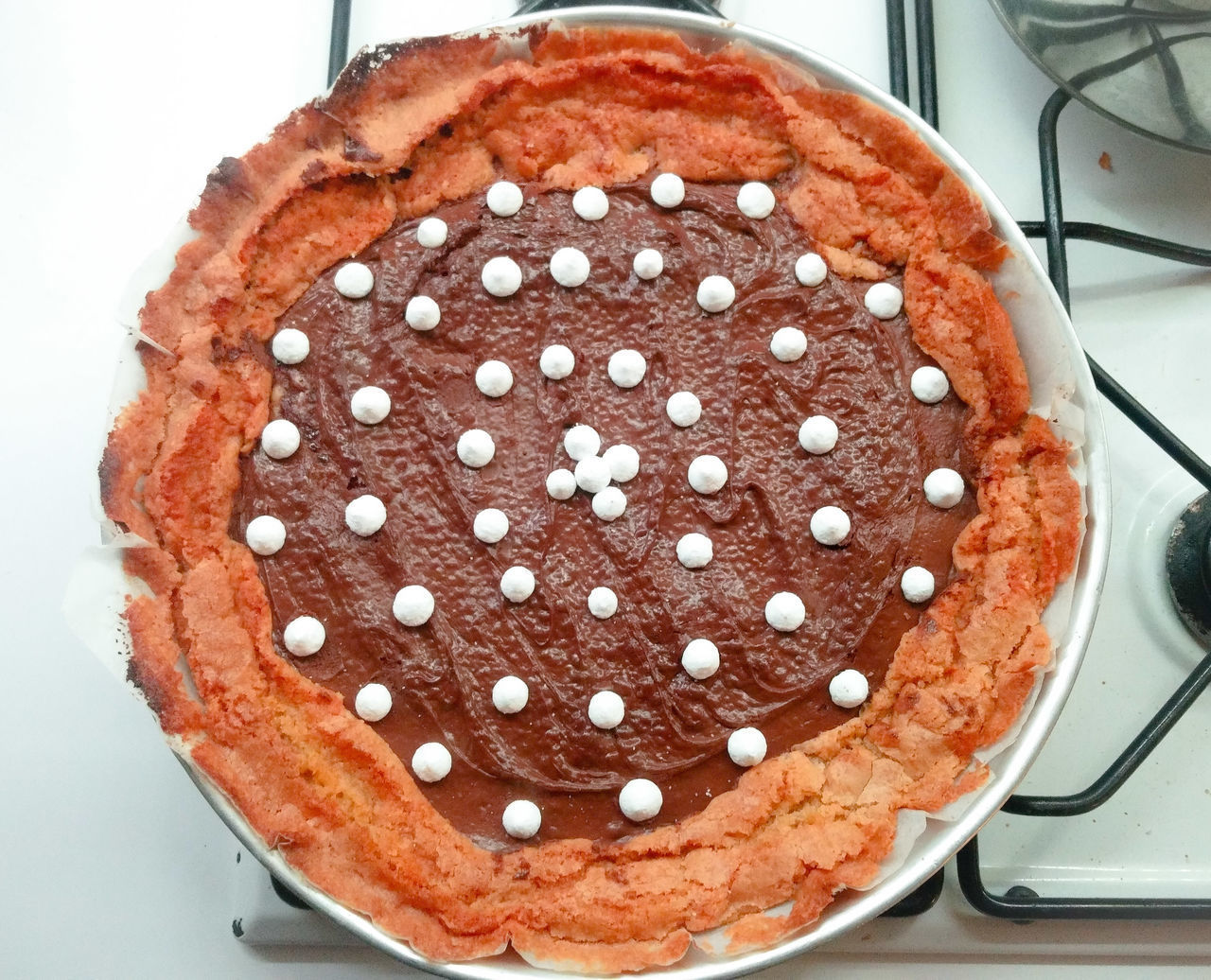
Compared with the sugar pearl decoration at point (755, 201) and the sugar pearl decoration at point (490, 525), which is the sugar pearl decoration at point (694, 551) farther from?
the sugar pearl decoration at point (755, 201)

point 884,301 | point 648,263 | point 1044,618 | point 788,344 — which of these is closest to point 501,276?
point 648,263

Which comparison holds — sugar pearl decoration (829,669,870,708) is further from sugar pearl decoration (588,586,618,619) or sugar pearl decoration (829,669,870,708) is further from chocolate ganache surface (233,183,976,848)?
sugar pearl decoration (588,586,618,619)

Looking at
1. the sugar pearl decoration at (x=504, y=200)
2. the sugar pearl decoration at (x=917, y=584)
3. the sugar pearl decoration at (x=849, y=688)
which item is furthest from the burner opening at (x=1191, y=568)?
the sugar pearl decoration at (x=504, y=200)

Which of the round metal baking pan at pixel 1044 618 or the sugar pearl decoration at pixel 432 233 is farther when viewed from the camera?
the sugar pearl decoration at pixel 432 233

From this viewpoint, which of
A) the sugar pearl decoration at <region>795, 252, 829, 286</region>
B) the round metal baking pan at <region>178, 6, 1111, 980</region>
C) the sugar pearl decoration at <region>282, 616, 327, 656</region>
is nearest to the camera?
the round metal baking pan at <region>178, 6, 1111, 980</region>

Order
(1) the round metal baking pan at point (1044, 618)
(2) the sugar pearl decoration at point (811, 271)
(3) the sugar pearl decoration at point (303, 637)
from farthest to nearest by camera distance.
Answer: (2) the sugar pearl decoration at point (811, 271), (3) the sugar pearl decoration at point (303, 637), (1) the round metal baking pan at point (1044, 618)

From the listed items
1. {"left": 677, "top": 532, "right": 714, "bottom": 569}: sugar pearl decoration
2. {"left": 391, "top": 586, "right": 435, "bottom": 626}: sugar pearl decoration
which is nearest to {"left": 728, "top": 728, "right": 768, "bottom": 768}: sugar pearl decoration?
{"left": 677, "top": 532, "right": 714, "bottom": 569}: sugar pearl decoration

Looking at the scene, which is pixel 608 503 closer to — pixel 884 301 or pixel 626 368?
pixel 626 368
